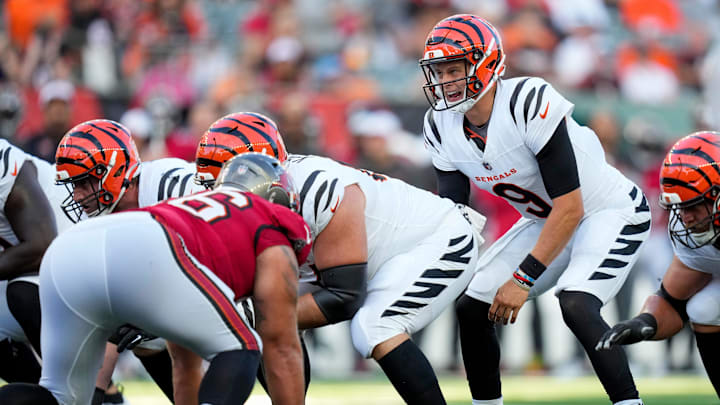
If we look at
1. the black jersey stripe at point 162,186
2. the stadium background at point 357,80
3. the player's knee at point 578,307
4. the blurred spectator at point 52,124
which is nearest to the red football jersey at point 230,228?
the black jersey stripe at point 162,186

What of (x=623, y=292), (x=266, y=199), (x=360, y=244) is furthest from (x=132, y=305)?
(x=623, y=292)

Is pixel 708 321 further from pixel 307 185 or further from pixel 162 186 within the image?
pixel 162 186

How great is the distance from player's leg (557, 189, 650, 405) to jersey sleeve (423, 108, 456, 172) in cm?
84

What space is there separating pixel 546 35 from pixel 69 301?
443 inches

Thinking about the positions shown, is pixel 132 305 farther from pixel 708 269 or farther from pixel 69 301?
pixel 708 269

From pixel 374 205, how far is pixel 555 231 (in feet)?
3.09

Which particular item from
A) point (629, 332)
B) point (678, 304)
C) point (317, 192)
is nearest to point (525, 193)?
point (629, 332)

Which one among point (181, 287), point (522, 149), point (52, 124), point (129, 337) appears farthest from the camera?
point (52, 124)

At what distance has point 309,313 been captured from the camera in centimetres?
518

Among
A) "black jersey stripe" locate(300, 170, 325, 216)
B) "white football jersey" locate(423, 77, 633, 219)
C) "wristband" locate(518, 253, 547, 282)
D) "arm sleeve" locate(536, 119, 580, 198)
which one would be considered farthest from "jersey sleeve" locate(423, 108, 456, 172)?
"black jersey stripe" locate(300, 170, 325, 216)

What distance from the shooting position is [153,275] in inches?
154

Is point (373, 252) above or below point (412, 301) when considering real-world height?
above

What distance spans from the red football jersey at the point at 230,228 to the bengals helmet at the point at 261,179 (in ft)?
0.49

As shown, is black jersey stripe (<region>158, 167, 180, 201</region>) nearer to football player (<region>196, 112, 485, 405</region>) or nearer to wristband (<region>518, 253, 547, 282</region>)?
football player (<region>196, 112, 485, 405</region>)
